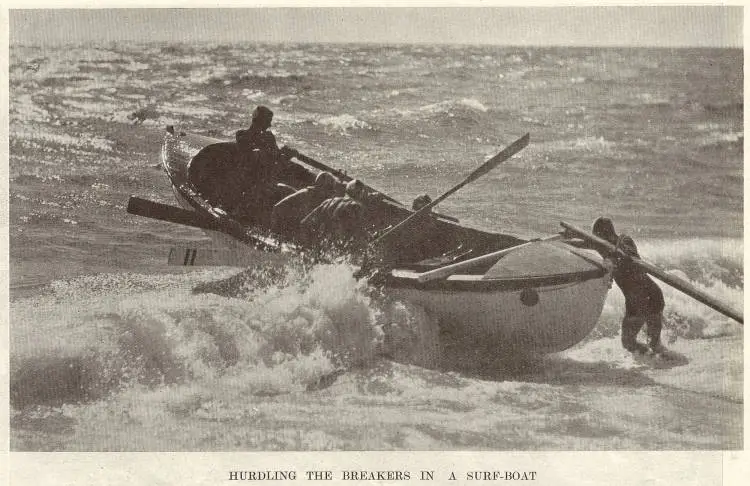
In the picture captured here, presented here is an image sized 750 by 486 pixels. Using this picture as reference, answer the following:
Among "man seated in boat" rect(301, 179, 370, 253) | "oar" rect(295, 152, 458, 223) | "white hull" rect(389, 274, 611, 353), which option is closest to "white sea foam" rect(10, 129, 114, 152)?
"oar" rect(295, 152, 458, 223)

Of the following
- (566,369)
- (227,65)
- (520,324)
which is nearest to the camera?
(520,324)

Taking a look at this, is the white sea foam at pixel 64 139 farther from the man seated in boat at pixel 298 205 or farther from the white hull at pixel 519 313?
the white hull at pixel 519 313

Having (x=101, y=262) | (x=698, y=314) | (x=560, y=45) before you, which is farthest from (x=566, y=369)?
(x=101, y=262)

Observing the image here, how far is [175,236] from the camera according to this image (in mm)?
7156

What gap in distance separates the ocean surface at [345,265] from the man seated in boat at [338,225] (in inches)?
8.1

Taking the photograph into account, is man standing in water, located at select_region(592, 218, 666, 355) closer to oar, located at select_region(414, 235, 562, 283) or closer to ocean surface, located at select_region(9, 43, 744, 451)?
ocean surface, located at select_region(9, 43, 744, 451)

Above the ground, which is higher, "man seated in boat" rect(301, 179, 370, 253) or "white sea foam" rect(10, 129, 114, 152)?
"white sea foam" rect(10, 129, 114, 152)

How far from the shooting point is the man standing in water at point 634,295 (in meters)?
6.00

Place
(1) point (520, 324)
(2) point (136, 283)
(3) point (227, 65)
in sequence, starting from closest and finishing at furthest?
(1) point (520, 324)
(2) point (136, 283)
(3) point (227, 65)

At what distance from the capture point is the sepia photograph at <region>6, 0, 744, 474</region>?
5.89 m

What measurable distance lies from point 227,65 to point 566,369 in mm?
3856

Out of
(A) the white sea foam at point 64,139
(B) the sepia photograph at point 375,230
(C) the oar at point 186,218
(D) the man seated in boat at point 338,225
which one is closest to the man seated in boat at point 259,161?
(B) the sepia photograph at point 375,230

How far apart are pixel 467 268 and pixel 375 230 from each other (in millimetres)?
934

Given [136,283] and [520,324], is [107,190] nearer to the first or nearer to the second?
[136,283]
